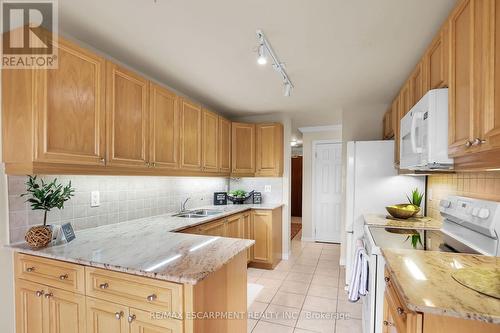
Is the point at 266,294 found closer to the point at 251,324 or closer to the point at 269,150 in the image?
the point at 251,324

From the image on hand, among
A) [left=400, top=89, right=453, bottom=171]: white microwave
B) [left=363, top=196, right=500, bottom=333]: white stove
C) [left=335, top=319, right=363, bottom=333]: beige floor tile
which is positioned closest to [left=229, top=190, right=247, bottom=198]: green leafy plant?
[left=335, top=319, right=363, bottom=333]: beige floor tile

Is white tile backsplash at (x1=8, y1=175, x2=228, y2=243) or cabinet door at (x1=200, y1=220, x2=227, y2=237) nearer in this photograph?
white tile backsplash at (x1=8, y1=175, x2=228, y2=243)

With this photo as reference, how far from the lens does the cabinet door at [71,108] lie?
1.37 meters

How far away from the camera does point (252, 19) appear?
1535 millimetres

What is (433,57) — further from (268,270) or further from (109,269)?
(268,270)

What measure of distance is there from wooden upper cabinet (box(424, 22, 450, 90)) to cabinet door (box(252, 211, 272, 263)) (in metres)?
2.41

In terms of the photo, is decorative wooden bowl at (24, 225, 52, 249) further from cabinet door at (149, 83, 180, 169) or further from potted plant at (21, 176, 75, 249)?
cabinet door at (149, 83, 180, 169)

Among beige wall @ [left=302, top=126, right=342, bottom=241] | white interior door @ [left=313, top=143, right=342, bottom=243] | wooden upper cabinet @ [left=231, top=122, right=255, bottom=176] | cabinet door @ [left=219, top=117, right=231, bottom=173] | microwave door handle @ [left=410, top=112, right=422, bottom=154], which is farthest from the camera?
beige wall @ [left=302, top=126, right=342, bottom=241]

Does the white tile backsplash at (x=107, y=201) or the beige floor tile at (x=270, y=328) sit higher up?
the white tile backsplash at (x=107, y=201)

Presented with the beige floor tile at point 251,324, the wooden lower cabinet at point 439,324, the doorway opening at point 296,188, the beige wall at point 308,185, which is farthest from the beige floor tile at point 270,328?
the doorway opening at point 296,188

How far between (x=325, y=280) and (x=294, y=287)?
486 millimetres

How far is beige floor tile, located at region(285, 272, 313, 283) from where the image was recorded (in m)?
3.11

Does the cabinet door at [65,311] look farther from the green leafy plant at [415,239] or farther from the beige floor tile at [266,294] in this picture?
the green leafy plant at [415,239]

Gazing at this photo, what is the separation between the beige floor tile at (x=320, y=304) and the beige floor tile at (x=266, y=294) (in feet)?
1.23
